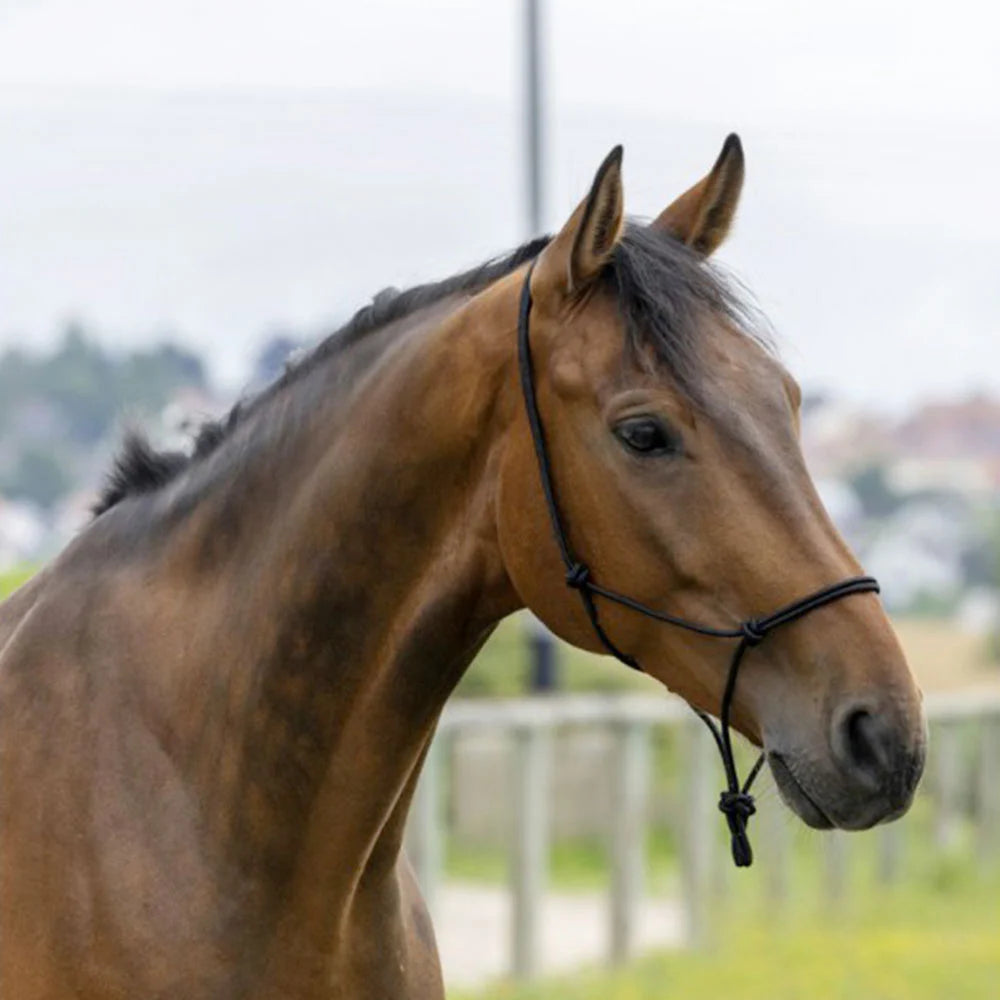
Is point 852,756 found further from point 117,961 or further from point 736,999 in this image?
point 736,999

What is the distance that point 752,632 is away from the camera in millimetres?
3482

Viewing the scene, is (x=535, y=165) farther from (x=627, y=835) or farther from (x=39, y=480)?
(x=39, y=480)

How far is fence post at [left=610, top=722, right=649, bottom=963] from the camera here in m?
10.5

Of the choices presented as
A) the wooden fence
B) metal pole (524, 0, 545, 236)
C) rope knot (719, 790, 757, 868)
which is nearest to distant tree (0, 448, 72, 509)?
metal pole (524, 0, 545, 236)

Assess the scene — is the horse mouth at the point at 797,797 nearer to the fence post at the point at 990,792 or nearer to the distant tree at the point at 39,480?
the fence post at the point at 990,792

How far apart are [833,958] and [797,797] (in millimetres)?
7157

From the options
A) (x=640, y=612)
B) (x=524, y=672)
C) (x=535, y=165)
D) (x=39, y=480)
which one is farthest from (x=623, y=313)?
(x=39, y=480)

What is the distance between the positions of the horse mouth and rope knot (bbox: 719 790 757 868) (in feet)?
0.49

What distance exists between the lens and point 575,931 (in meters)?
11.5

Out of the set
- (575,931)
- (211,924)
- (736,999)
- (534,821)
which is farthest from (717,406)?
(575,931)

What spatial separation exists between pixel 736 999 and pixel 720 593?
5.90 meters

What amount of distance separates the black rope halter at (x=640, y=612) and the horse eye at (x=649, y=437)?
17 cm

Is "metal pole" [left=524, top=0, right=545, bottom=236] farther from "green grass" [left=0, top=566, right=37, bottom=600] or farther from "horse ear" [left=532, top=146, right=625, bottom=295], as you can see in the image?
"horse ear" [left=532, top=146, right=625, bottom=295]

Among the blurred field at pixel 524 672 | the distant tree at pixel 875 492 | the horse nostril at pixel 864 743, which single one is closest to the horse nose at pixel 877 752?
the horse nostril at pixel 864 743
